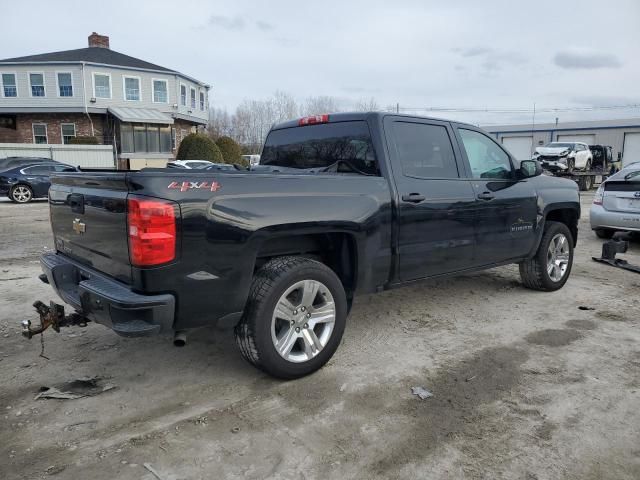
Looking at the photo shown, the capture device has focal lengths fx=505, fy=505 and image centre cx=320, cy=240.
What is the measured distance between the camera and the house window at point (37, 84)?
32.4 m

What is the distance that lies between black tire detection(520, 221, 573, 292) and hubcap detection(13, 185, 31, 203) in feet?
53.7

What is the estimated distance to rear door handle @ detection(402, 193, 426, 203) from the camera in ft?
13.5

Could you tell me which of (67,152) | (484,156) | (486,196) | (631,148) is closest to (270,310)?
(486,196)

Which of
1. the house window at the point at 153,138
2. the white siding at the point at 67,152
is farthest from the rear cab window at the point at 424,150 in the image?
the house window at the point at 153,138

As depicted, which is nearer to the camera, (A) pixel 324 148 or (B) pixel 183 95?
(A) pixel 324 148

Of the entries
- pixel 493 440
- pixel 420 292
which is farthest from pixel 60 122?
pixel 493 440

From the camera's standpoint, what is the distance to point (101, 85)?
3300 centimetres

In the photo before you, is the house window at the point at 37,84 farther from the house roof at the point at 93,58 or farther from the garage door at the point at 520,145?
the garage door at the point at 520,145

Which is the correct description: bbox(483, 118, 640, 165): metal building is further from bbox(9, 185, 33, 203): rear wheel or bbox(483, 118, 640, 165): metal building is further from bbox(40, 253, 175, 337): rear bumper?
bbox(40, 253, 175, 337): rear bumper

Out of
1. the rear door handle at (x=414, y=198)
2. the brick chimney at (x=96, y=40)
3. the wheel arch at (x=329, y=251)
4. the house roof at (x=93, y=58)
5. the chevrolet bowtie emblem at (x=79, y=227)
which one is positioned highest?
the brick chimney at (x=96, y=40)

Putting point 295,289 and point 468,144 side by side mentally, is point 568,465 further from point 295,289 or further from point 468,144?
point 468,144

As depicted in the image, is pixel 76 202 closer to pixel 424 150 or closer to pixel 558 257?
pixel 424 150

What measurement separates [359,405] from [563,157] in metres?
23.8

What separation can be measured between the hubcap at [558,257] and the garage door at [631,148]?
4348cm
